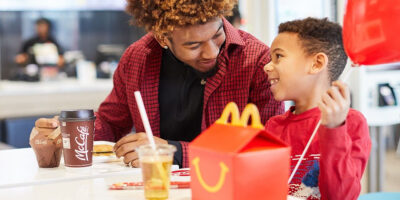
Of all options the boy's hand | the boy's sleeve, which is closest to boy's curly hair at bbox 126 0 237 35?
the boy's sleeve

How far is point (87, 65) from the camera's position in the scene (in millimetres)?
5848

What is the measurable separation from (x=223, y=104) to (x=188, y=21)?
357mm

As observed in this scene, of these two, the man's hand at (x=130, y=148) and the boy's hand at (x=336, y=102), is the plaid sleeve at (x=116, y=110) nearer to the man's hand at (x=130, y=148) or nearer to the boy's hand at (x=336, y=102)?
the man's hand at (x=130, y=148)

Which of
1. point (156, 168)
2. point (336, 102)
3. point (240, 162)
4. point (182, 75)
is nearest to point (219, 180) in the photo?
point (240, 162)

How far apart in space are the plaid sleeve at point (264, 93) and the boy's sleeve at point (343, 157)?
0.49m

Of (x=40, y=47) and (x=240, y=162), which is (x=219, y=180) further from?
(x=40, y=47)

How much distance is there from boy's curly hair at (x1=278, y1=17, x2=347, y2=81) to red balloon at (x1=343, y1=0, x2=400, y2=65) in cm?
36

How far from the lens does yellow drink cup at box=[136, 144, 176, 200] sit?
1097 millimetres

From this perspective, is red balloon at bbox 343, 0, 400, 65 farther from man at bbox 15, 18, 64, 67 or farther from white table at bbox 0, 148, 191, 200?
man at bbox 15, 18, 64, 67

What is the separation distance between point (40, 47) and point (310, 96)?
479cm

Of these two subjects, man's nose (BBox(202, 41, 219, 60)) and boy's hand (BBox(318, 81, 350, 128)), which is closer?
boy's hand (BBox(318, 81, 350, 128))

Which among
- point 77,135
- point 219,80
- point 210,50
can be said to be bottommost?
point 77,135

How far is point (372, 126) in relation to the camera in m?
3.47

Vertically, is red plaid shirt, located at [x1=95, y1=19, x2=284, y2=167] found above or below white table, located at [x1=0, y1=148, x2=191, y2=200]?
above
